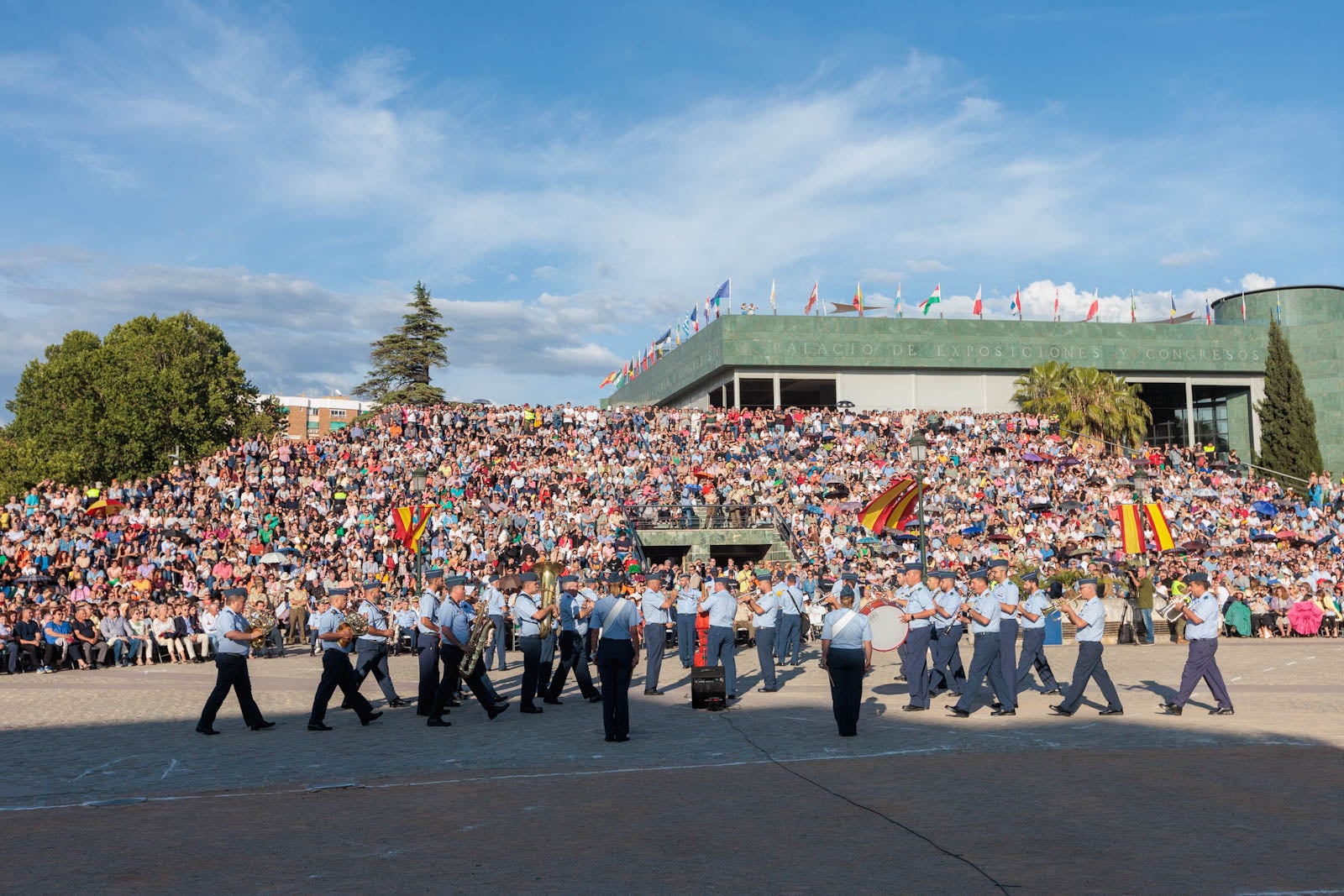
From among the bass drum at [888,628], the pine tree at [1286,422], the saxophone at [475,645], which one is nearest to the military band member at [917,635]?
the bass drum at [888,628]

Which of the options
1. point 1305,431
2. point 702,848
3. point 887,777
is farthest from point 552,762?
point 1305,431

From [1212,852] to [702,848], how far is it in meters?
2.85

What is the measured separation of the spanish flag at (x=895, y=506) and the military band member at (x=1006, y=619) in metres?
A: 11.3

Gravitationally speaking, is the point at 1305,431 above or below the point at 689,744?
above

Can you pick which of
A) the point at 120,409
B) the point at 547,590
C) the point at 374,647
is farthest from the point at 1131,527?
the point at 120,409

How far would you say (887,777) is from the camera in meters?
9.05

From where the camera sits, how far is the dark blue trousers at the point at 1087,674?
41.7 ft

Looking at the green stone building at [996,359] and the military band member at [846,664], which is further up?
the green stone building at [996,359]

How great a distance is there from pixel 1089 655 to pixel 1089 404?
3815 cm

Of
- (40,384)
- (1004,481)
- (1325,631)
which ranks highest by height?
(40,384)

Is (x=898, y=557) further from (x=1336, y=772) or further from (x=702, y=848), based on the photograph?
(x=702, y=848)

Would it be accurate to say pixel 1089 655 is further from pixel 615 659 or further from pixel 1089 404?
pixel 1089 404

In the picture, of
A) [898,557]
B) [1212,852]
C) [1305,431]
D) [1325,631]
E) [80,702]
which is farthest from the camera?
[1305,431]

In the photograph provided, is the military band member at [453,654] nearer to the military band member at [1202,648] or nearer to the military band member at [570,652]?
the military band member at [570,652]
